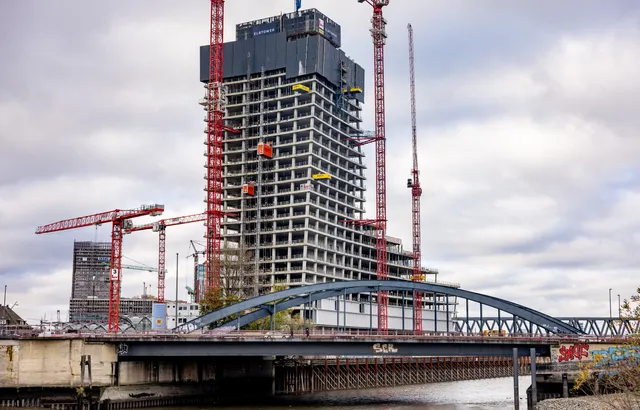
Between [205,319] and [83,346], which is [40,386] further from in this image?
[205,319]

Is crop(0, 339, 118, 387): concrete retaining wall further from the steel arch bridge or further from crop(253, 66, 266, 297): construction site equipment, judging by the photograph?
crop(253, 66, 266, 297): construction site equipment

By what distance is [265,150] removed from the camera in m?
190

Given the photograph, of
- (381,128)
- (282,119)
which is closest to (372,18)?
(381,128)

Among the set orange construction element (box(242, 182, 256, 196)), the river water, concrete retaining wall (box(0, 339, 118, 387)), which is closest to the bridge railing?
concrete retaining wall (box(0, 339, 118, 387))

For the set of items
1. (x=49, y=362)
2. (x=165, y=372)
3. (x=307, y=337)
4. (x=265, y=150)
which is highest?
(x=265, y=150)

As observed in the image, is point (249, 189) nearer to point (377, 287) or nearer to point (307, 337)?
point (377, 287)

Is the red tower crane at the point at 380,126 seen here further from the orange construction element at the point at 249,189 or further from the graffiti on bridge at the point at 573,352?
the graffiti on bridge at the point at 573,352

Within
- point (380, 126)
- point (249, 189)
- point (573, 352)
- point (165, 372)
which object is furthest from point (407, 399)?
point (249, 189)

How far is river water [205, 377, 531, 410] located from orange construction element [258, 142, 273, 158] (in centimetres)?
7705

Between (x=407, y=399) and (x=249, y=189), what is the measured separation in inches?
3882

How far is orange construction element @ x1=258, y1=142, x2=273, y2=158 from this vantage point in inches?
7416

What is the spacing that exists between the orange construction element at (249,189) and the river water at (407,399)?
253 feet

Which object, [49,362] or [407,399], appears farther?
[407,399]

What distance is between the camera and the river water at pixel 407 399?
90062 mm
